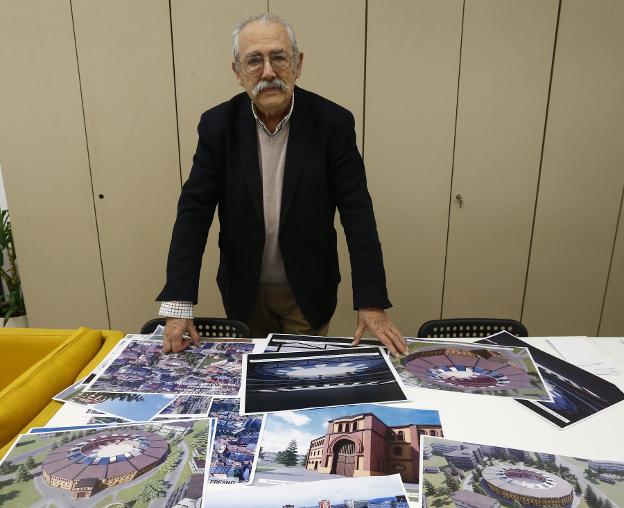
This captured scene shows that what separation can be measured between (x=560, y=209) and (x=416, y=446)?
2160 mm

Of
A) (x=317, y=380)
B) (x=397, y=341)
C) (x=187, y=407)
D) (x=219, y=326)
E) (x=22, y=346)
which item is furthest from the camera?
(x=219, y=326)

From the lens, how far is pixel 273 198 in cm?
145

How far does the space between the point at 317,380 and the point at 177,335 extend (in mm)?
418

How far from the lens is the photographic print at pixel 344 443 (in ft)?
2.56

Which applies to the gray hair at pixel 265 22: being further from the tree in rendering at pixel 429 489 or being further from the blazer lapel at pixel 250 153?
the tree in rendering at pixel 429 489

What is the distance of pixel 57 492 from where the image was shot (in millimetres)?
735

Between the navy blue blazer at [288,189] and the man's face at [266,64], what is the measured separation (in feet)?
0.38

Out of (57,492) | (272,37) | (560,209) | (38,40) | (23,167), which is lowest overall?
(57,492)

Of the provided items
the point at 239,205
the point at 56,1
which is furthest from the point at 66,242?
the point at 239,205

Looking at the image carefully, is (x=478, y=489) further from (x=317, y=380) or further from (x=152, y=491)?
(x=152, y=491)

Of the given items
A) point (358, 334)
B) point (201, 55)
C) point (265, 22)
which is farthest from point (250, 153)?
point (201, 55)

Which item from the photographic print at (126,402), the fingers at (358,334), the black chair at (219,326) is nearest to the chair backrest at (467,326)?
the fingers at (358,334)

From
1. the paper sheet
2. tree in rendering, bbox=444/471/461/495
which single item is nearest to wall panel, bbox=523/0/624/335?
the paper sheet

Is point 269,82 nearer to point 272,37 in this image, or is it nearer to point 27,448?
point 272,37
